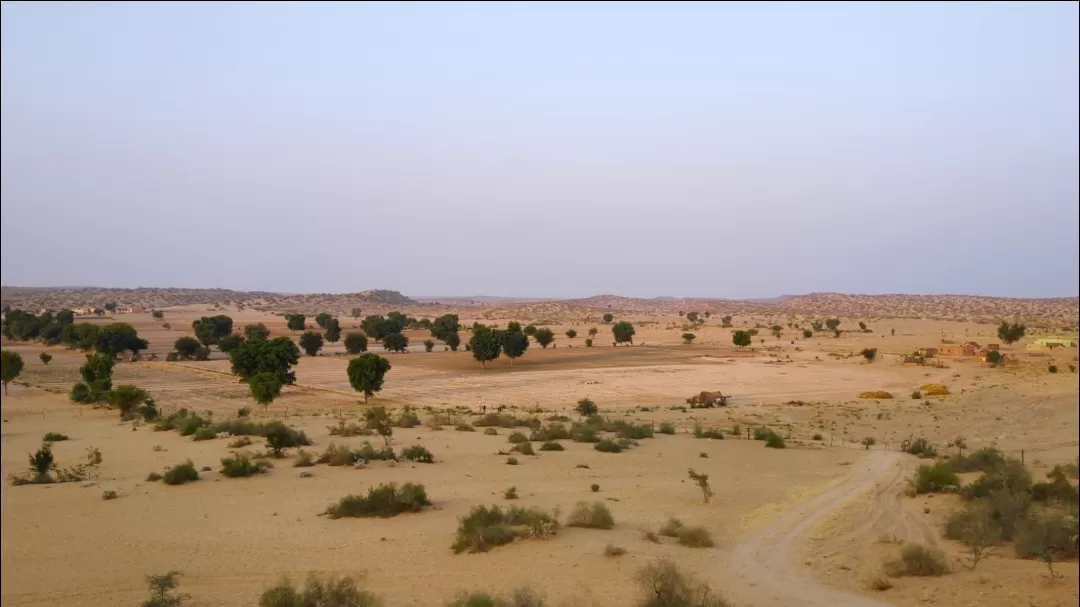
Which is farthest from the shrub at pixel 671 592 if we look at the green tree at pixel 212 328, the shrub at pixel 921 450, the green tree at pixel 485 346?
the green tree at pixel 485 346

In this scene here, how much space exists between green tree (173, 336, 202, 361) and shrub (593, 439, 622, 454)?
2351 inches

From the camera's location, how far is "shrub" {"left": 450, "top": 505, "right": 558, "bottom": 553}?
16.9 m

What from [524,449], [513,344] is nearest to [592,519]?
[524,449]

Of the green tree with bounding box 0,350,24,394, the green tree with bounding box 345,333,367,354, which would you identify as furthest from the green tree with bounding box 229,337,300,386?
the green tree with bounding box 345,333,367,354

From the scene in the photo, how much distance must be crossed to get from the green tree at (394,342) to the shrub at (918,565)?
8487cm

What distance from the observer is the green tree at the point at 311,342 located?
3329 inches

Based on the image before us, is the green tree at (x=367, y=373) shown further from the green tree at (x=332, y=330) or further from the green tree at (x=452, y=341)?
the green tree at (x=452, y=341)

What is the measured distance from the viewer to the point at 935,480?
2328cm

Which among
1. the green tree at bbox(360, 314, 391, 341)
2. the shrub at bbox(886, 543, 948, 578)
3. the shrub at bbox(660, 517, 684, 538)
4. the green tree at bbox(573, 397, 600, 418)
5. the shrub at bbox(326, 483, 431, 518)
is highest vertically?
the green tree at bbox(360, 314, 391, 341)

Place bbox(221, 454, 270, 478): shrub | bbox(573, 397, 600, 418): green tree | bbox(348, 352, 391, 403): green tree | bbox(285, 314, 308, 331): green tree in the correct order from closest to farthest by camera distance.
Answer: bbox(221, 454, 270, 478): shrub → bbox(573, 397, 600, 418): green tree → bbox(348, 352, 391, 403): green tree → bbox(285, 314, 308, 331): green tree

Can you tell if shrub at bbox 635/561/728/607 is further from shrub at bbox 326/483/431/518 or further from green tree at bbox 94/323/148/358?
green tree at bbox 94/323/148/358

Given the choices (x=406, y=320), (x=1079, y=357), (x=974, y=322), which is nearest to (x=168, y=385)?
(x=406, y=320)

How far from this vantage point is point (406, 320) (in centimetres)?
10550

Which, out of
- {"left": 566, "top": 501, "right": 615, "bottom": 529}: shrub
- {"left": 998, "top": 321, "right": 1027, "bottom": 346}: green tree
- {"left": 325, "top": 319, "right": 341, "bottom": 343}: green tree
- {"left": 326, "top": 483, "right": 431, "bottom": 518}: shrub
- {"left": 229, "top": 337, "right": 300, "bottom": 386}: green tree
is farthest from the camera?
{"left": 325, "top": 319, "right": 341, "bottom": 343}: green tree
